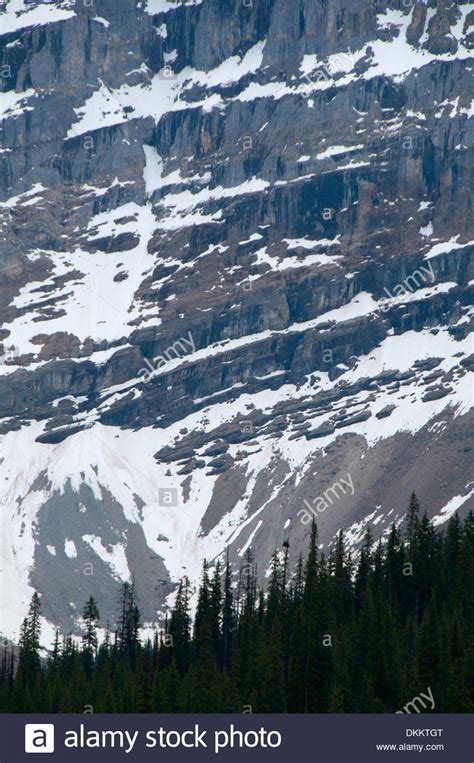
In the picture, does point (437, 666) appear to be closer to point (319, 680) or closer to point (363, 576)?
point (319, 680)

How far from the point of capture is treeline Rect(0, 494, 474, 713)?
136 metres

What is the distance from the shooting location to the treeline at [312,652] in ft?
445

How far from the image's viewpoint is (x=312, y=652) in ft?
469

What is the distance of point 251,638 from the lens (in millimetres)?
156750
